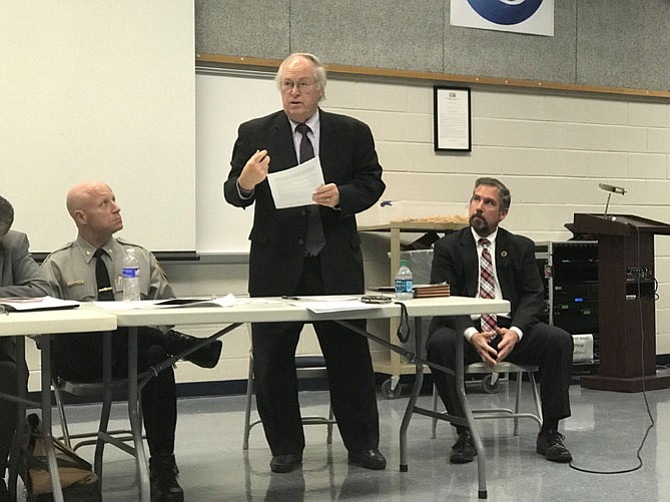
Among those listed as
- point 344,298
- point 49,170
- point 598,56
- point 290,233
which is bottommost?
point 344,298

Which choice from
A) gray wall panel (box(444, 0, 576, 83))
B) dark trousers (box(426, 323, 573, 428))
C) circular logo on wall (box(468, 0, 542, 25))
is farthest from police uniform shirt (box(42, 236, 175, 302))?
circular logo on wall (box(468, 0, 542, 25))

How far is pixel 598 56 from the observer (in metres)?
6.52

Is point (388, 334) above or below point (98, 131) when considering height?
below

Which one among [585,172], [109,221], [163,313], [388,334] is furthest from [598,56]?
[163,313]

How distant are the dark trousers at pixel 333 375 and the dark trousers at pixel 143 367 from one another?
1.37ft

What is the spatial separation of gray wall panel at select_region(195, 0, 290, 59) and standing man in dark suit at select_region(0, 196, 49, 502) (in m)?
2.49

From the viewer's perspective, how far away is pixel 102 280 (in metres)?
3.29

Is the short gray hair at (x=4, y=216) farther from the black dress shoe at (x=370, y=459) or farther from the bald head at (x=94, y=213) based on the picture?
the black dress shoe at (x=370, y=459)

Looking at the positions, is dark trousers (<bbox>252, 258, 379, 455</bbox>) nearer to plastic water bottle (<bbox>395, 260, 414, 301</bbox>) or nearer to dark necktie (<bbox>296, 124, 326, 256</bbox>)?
dark necktie (<bbox>296, 124, 326, 256</bbox>)

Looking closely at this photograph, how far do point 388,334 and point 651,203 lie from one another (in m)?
2.29

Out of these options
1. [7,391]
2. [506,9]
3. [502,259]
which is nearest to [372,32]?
[506,9]

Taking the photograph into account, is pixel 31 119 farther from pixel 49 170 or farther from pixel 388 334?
pixel 388 334

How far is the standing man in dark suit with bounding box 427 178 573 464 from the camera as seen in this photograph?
3.61 m

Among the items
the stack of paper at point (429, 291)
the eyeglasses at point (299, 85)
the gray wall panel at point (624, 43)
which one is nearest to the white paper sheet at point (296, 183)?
the eyeglasses at point (299, 85)
